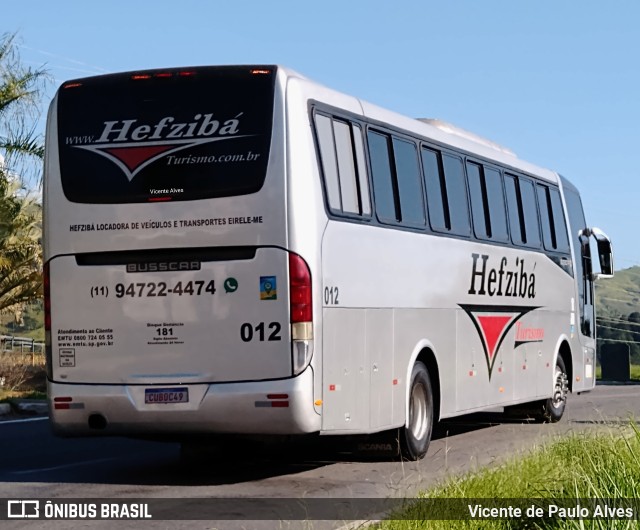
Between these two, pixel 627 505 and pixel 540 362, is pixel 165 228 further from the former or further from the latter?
pixel 540 362

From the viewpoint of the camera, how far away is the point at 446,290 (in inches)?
626

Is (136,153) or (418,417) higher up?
(136,153)

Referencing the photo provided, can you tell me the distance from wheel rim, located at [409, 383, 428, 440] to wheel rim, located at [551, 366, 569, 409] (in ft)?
20.5

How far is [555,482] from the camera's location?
403 inches

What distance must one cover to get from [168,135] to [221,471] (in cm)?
344

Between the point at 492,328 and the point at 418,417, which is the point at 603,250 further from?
the point at 418,417

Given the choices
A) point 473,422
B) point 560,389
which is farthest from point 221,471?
point 560,389

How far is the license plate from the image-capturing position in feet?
40.5

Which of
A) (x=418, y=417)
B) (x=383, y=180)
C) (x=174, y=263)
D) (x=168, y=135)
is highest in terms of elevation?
(x=168, y=135)

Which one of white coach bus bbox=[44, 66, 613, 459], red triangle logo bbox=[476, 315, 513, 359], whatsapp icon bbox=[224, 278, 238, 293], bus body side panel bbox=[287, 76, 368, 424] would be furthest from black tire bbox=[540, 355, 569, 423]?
whatsapp icon bbox=[224, 278, 238, 293]

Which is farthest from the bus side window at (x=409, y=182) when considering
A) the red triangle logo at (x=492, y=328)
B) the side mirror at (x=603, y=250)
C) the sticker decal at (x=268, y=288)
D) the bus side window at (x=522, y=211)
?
the side mirror at (x=603, y=250)

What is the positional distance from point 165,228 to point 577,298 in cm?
1092

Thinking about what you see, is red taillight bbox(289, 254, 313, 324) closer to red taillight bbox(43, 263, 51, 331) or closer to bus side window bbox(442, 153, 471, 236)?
red taillight bbox(43, 263, 51, 331)

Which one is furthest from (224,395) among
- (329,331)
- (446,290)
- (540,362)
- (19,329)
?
(19,329)
